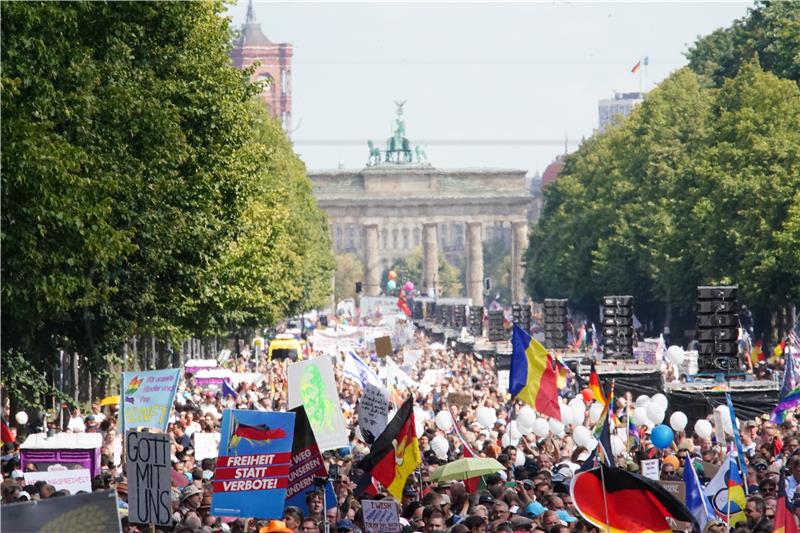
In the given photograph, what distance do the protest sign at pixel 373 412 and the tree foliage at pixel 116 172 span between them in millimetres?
4616

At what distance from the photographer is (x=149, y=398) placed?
25094mm

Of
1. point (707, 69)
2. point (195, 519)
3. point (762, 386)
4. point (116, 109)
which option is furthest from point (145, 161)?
point (707, 69)

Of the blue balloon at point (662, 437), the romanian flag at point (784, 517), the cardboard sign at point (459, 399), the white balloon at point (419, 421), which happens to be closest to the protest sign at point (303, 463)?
the romanian flag at point (784, 517)

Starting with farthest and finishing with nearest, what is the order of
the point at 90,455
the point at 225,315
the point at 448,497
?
the point at 225,315 < the point at 90,455 < the point at 448,497

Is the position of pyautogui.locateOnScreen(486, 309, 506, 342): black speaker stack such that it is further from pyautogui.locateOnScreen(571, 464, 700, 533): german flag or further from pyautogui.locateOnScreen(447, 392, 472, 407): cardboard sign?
pyautogui.locateOnScreen(571, 464, 700, 533): german flag

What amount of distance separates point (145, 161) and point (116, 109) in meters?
2.16

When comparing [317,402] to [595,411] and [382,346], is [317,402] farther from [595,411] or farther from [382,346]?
[382,346]

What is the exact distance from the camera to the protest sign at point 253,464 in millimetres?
17312

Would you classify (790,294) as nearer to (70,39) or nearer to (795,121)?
(795,121)

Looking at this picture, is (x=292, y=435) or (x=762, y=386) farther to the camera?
(x=762, y=386)

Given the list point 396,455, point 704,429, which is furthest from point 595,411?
point 396,455

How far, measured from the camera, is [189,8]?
118ft

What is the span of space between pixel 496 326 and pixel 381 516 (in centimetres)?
6058

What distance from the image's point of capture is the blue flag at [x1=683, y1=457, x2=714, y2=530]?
1758 cm
